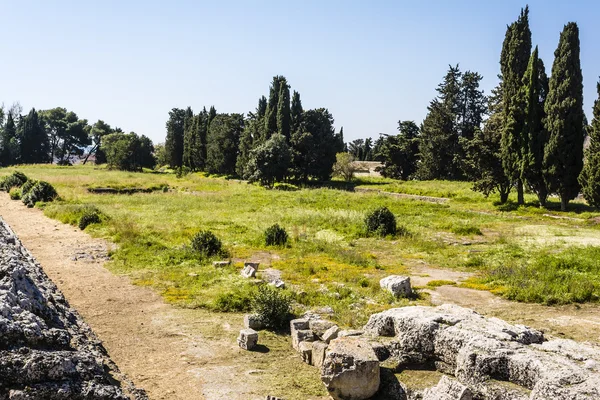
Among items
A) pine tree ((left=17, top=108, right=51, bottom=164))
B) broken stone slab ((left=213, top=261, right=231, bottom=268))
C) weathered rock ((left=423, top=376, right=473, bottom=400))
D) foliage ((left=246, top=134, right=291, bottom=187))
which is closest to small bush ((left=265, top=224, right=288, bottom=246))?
broken stone slab ((left=213, top=261, right=231, bottom=268))

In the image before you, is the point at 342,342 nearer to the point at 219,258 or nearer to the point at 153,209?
the point at 219,258

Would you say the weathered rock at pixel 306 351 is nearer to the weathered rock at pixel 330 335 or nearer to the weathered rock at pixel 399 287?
the weathered rock at pixel 330 335

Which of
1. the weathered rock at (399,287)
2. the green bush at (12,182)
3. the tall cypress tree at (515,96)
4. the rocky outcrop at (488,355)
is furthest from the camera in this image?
the green bush at (12,182)

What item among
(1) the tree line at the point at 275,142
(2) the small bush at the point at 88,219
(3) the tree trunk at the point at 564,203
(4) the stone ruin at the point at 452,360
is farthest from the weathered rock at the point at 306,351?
(1) the tree line at the point at 275,142

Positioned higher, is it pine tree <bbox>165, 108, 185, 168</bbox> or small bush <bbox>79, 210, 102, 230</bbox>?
pine tree <bbox>165, 108, 185, 168</bbox>

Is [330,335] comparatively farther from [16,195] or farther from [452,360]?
[16,195]

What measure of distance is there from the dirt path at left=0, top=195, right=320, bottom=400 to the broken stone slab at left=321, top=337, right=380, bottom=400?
687mm

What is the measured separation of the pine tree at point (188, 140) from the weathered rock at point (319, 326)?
8269cm

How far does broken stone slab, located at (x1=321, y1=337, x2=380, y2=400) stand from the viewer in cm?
792

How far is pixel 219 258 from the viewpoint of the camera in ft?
62.3

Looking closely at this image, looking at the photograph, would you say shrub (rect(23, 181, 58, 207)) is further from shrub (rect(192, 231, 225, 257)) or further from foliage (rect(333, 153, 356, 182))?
foliage (rect(333, 153, 356, 182))

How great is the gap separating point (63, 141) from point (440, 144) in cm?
9642

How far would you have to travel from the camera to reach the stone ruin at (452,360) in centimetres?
665

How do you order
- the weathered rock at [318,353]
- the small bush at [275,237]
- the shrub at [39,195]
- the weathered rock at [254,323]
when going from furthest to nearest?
1. the shrub at [39,195]
2. the small bush at [275,237]
3. the weathered rock at [254,323]
4. the weathered rock at [318,353]
